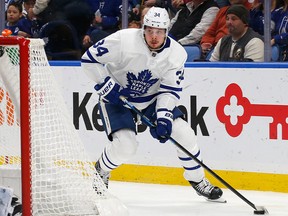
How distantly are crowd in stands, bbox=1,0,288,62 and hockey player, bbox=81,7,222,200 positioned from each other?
0.94 meters

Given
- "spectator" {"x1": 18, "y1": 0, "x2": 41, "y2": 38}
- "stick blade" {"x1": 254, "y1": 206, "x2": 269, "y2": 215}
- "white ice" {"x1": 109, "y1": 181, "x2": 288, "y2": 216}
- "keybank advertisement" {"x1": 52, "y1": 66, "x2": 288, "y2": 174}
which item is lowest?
"white ice" {"x1": 109, "y1": 181, "x2": 288, "y2": 216}

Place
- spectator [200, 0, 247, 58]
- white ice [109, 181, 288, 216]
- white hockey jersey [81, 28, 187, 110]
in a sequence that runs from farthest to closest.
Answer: spectator [200, 0, 247, 58], white hockey jersey [81, 28, 187, 110], white ice [109, 181, 288, 216]

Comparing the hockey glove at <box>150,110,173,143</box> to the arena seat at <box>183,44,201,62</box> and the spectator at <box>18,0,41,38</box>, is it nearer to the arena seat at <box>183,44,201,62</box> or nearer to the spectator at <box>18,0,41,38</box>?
the arena seat at <box>183,44,201,62</box>

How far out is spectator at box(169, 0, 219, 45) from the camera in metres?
6.78

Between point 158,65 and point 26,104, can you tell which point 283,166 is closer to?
point 158,65

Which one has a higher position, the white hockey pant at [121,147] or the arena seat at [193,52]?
the arena seat at [193,52]

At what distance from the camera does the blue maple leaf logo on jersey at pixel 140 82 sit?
569 cm

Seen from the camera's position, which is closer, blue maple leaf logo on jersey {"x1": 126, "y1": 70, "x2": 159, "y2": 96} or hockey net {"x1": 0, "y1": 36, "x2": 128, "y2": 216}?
hockey net {"x1": 0, "y1": 36, "x2": 128, "y2": 216}

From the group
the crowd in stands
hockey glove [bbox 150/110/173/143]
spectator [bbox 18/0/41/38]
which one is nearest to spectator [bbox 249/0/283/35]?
the crowd in stands

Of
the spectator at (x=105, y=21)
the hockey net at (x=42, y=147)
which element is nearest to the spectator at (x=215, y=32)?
the spectator at (x=105, y=21)

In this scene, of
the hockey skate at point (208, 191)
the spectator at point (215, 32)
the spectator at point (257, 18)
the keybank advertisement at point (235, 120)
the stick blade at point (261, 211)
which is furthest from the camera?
the spectator at point (215, 32)

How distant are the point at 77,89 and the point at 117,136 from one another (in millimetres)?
1557

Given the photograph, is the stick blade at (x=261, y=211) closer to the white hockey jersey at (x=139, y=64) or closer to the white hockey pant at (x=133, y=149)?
the white hockey pant at (x=133, y=149)

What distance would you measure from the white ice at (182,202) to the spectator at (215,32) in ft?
3.25
